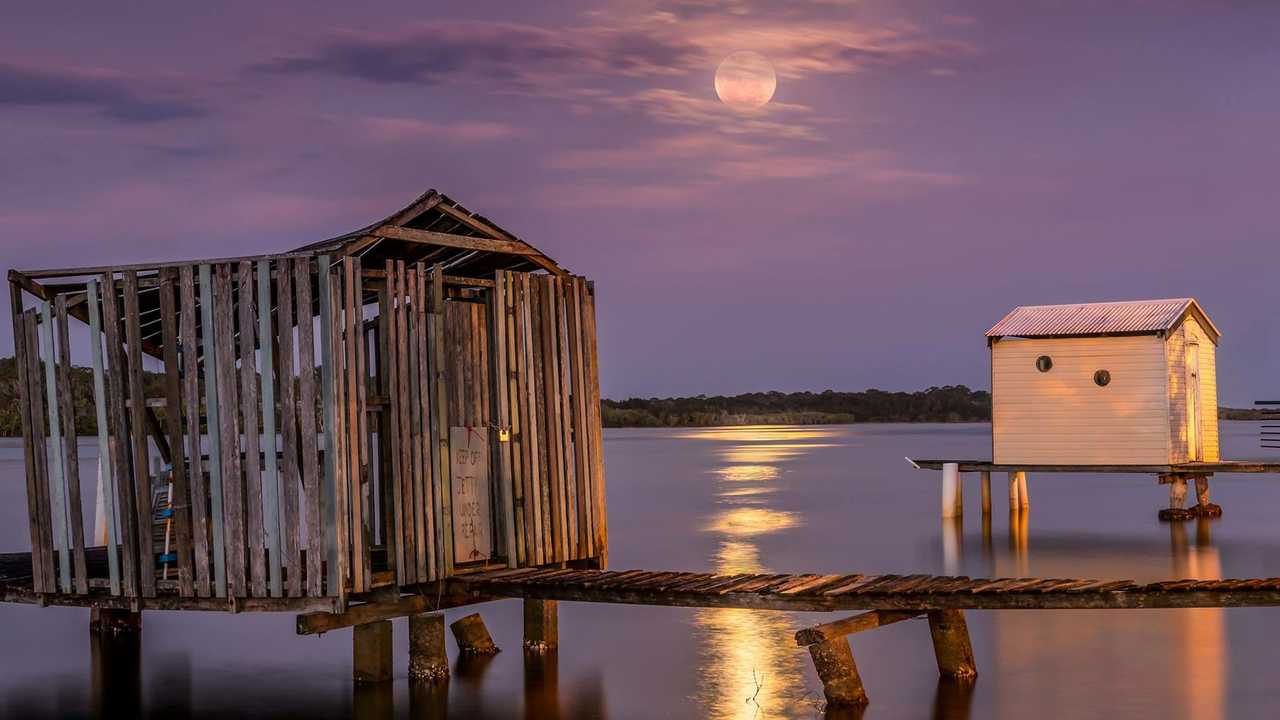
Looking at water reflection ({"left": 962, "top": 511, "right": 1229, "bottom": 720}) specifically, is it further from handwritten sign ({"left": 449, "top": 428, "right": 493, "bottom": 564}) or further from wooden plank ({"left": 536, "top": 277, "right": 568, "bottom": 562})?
handwritten sign ({"left": 449, "top": 428, "right": 493, "bottom": 564})

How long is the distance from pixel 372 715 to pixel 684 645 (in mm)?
4703

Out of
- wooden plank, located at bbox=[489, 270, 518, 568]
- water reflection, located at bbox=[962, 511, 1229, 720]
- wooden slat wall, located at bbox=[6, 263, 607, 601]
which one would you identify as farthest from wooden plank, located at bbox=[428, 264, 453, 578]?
water reflection, located at bbox=[962, 511, 1229, 720]

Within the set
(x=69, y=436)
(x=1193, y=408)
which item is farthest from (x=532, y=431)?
(x=1193, y=408)

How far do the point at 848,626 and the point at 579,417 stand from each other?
12.4 feet

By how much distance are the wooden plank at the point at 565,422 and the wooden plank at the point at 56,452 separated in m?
4.47

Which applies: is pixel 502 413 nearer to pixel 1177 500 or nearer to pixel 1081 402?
pixel 1081 402

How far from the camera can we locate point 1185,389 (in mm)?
32375

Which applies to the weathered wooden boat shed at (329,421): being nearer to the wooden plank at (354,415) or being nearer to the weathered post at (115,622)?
the wooden plank at (354,415)

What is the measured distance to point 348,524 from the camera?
1212cm

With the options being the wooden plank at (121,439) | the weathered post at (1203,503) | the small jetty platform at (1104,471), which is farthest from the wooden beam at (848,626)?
the weathered post at (1203,503)

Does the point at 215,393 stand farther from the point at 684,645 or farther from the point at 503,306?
the point at 684,645

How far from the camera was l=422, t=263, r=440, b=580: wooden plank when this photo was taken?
41.8 ft

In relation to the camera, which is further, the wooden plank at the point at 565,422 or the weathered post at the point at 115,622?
the weathered post at the point at 115,622

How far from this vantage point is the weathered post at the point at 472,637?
48.4 feet
